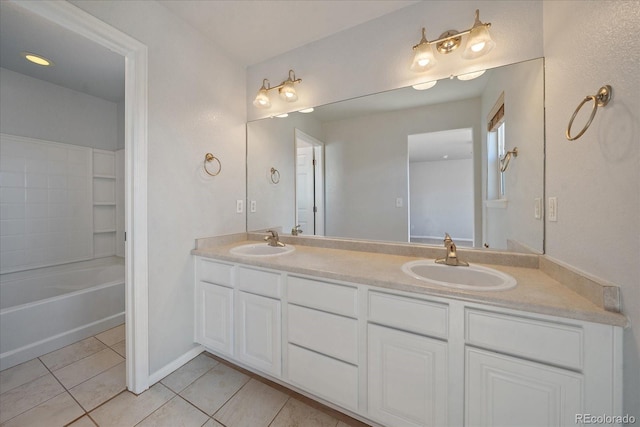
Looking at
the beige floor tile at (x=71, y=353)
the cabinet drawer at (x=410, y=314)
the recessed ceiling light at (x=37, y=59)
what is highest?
the recessed ceiling light at (x=37, y=59)

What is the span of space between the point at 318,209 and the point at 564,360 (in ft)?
5.04

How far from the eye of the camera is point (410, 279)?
1.03m

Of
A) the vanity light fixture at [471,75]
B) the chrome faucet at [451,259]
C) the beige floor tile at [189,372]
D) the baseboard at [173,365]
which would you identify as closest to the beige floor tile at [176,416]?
the beige floor tile at [189,372]

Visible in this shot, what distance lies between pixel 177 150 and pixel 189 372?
156 cm

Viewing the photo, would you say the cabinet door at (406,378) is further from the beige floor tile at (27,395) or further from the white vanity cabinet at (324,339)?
the beige floor tile at (27,395)

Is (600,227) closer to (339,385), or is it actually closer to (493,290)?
(493,290)

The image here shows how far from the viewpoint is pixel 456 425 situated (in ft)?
3.00

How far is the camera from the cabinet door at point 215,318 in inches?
60.4

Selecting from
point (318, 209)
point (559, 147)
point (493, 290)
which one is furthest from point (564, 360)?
point (318, 209)

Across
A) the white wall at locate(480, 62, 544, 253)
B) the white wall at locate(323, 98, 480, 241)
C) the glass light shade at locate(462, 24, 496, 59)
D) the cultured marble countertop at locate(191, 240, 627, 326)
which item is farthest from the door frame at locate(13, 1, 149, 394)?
the white wall at locate(480, 62, 544, 253)

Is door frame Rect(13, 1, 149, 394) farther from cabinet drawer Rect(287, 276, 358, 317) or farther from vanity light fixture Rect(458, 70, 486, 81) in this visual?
vanity light fixture Rect(458, 70, 486, 81)

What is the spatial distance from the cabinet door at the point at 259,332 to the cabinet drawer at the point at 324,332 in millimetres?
126

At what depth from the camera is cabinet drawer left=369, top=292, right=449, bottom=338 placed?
93 cm

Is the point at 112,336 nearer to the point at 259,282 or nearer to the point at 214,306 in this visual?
the point at 214,306
